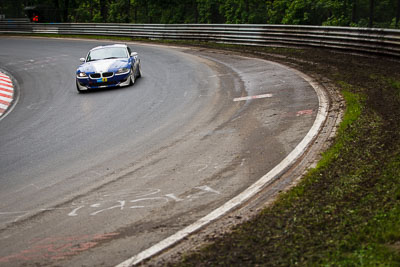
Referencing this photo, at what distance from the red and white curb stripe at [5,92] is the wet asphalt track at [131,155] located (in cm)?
46

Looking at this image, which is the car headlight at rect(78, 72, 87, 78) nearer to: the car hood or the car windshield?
the car hood

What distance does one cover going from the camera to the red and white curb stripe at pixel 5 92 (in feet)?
50.8

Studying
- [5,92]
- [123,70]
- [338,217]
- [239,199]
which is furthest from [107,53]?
[338,217]

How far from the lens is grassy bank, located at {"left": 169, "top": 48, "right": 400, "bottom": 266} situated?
15.6 ft

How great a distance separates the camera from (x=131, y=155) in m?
9.11

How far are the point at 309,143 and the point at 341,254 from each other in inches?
171

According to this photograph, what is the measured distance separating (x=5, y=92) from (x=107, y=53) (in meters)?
3.69

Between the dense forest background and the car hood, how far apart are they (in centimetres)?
1235

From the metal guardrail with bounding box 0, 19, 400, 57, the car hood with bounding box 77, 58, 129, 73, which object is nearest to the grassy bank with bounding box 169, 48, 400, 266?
the car hood with bounding box 77, 58, 129, 73

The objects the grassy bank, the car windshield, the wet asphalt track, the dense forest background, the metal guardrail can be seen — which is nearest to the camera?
the grassy bank

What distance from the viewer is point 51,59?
26.0m

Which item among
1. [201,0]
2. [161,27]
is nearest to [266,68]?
[161,27]

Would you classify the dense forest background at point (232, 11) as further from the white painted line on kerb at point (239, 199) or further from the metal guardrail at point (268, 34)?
the white painted line on kerb at point (239, 199)

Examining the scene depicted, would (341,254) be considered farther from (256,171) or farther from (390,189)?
(256,171)
